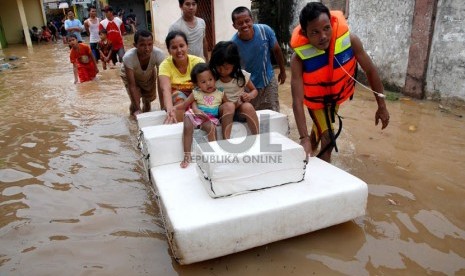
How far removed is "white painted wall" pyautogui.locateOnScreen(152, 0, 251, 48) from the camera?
12.5 meters

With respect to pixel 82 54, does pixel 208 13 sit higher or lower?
higher

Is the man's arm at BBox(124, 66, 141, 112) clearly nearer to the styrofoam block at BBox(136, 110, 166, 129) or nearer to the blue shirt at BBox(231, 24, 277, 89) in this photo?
the styrofoam block at BBox(136, 110, 166, 129)

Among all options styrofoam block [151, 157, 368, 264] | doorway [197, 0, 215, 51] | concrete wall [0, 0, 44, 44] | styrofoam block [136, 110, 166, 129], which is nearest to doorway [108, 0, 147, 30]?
concrete wall [0, 0, 44, 44]

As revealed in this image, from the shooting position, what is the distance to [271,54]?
4.20 meters

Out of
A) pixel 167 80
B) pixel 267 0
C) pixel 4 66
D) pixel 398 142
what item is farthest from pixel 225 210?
pixel 4 66

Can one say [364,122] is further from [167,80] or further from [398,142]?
[167,80]

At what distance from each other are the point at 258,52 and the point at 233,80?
2.31 feet

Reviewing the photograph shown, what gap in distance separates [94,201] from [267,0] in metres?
7.77

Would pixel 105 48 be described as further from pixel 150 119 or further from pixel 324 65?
pixel 324 65

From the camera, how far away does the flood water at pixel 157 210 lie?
229cm

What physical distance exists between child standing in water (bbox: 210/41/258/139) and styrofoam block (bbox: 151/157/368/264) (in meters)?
0.92

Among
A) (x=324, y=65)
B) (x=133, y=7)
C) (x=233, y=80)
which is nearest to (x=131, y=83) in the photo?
(x=233, y=80)

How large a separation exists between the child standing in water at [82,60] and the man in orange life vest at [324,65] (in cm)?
589

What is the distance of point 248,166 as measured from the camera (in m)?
2.29
